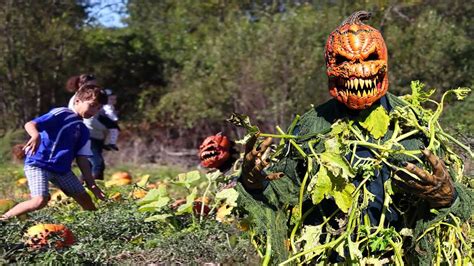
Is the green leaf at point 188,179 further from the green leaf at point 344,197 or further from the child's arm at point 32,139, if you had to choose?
the green leaf at point 344,197

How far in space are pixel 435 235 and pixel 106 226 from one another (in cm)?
269

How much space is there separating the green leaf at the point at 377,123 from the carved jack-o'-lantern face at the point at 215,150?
2.25 metres

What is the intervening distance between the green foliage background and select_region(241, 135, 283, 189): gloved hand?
29.6 feet

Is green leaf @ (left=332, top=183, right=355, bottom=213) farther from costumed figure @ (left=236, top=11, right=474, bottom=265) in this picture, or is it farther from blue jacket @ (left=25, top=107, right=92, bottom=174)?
blue jacket @ (left=25, top=107, right=92, bottom=174)

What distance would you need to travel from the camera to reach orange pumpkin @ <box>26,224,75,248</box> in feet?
14.9

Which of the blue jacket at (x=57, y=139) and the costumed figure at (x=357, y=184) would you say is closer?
the costumed figure at (x=357, y=184)

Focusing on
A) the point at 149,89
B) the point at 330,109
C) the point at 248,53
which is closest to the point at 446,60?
the point at 248,53

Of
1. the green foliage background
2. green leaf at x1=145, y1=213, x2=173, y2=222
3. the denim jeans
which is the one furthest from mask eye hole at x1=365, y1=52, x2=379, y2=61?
the green foliage background

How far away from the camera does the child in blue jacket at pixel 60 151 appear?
584 cm

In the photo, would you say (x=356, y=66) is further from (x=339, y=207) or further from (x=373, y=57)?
(x=339, y=207)

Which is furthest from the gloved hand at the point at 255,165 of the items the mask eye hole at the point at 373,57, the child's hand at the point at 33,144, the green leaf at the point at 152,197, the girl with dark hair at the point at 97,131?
the girl with dark hair at the point at 97,131

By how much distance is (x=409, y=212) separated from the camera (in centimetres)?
316

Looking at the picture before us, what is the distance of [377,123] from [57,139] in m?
3.44

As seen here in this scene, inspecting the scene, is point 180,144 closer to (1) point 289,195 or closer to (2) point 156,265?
(2) point 156,265
